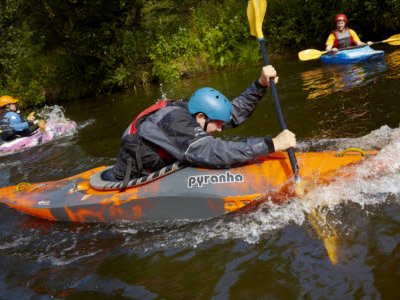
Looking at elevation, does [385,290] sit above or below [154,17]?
below

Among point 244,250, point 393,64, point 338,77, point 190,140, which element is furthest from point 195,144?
point 393,64

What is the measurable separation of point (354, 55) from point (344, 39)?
94 cm

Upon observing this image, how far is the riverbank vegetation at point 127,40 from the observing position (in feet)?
47.1

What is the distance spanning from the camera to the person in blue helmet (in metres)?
3.87

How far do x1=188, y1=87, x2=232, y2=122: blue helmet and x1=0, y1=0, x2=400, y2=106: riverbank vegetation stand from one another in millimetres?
10611

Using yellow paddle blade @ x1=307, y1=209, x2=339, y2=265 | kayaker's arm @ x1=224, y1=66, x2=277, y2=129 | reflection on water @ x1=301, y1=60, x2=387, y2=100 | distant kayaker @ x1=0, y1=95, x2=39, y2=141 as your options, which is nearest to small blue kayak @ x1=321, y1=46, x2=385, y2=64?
reflection on water @ x1=301, y1=60, x2=387, y2=100

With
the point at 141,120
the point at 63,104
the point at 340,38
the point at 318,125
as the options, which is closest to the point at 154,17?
the point at 63,104

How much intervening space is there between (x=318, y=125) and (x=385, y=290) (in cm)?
394

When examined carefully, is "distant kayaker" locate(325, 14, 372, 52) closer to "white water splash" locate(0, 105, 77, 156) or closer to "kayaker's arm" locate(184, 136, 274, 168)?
"white water splash" locate(0, 105, 77, 156)

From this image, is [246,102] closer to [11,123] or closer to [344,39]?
[11,123]

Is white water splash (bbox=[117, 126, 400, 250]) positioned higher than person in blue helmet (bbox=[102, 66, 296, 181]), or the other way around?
person in blue helmet (bbox=[102, 66, 296, 181])

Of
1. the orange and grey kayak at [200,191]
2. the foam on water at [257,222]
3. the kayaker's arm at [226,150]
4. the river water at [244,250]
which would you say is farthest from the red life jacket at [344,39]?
the kayaker's arm at [226,150]

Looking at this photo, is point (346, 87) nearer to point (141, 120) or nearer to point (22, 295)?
point (141, 120)

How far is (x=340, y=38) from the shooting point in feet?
35.2
